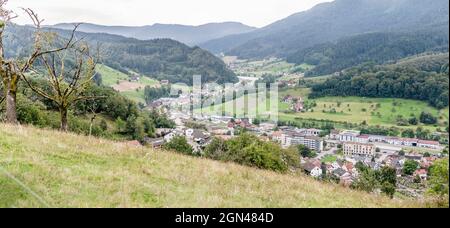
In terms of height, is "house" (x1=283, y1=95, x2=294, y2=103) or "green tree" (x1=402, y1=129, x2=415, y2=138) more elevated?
"house" (x1=283, y1=95, x2=294, y2=103)

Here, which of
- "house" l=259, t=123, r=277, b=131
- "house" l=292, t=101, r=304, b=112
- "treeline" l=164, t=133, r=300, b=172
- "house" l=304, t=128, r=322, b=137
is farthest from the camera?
"house" l=292, t=101, r=304, b=112

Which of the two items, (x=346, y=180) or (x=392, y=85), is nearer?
(x=346, y=180)

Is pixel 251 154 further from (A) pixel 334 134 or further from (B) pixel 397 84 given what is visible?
(B) pixel 397 84

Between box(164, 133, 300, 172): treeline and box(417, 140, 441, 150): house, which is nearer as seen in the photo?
box(164, 133, 300, 172): treeline

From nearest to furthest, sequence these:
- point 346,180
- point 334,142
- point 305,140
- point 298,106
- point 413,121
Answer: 1. point 346,180
2. point 305,140
3. point 334,142
4. point 413,121
5. point 298,106

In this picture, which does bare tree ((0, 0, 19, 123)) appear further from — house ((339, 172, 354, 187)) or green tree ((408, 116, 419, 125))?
green tree ((408, 116, 419, 125))

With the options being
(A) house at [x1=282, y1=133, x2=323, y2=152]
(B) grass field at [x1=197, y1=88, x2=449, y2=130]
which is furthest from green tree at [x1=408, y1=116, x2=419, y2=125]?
(A) house at [x1=282, y1=133, x2=323, y2=152]

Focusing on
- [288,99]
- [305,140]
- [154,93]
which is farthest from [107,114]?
[288,99]
